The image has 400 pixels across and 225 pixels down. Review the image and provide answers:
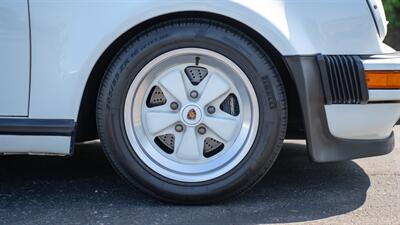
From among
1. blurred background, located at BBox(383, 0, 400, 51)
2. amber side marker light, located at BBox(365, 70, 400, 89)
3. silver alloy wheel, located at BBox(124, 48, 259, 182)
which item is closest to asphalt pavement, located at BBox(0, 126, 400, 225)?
silver alloy wheel, located at BBox(124, 48, 259, 182)

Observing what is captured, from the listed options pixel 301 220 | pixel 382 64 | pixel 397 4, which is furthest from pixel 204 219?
pixel 397 4

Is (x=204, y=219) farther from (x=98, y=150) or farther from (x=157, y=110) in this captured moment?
(x=98, y=150)

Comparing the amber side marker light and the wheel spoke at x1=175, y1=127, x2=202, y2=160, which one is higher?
the amber side marker light

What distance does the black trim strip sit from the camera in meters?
3.16

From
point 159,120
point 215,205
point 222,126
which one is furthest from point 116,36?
point 215,205

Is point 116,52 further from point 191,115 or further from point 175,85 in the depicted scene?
point 191,115

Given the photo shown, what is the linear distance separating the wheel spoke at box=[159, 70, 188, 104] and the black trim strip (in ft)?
1.76

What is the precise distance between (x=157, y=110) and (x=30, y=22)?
0.80m

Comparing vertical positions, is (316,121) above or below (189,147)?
above

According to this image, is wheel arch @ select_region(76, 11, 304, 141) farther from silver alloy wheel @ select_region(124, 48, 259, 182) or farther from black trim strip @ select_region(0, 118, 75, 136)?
silver alloy wheel @ select_region(124, 48, 259, 182)

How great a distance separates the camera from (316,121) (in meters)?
3.13

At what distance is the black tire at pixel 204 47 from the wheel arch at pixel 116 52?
4 centimetres

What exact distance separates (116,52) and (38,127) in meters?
0.57

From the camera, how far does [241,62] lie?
314 cm
